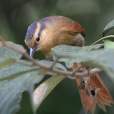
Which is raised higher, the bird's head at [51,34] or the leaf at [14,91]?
the leaf at [14,91]

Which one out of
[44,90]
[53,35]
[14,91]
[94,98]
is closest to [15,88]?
[14,91]

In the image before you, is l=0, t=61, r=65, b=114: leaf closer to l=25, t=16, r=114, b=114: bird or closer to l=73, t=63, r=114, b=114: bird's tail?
l=73, t=63, r=114, b=114: bird's tail

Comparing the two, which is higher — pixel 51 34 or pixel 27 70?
pixel 27 70

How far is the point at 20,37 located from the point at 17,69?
2.66 m

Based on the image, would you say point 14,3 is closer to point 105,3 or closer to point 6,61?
point 105,3

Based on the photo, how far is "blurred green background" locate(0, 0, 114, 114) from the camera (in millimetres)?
3457

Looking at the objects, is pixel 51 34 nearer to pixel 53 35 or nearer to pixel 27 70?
pixel 53 35

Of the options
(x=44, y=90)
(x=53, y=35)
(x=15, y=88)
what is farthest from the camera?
(x=53, y=35)

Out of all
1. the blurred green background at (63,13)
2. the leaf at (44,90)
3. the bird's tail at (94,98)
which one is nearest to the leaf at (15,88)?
the leaf at (44,90)

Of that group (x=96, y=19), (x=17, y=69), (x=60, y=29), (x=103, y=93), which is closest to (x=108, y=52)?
(x=17, y=69)

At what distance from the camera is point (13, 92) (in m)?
1.10

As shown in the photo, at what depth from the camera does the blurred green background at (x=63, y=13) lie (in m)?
3.46

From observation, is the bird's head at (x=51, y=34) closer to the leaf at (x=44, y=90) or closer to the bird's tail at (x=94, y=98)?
the bird's tail at (x=94, y=98)

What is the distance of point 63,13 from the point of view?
13.1 ft
